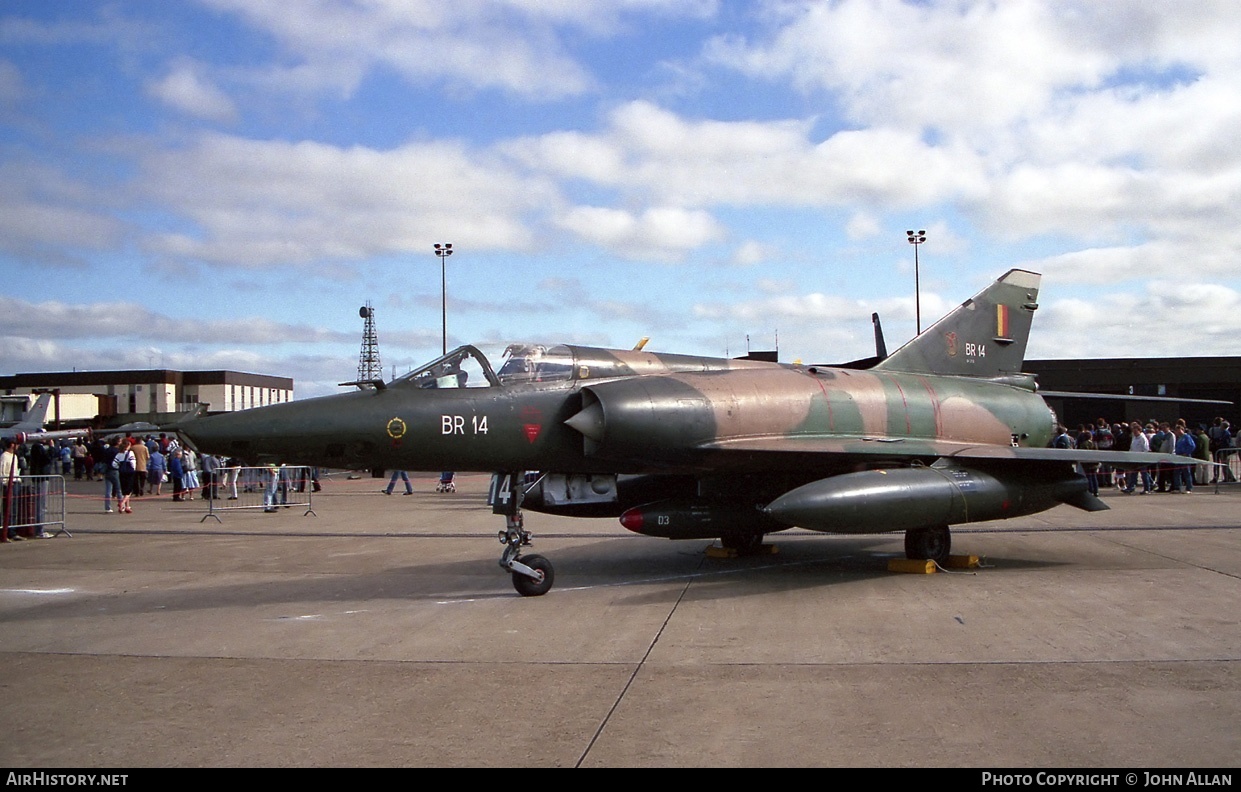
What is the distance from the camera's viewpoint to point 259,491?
26875mm

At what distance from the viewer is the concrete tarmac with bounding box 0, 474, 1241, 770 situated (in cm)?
487

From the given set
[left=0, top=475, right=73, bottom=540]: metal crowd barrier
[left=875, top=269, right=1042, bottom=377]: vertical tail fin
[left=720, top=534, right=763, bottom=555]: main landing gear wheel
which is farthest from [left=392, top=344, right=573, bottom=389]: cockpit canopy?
[left=0, top=475, right=73, bottom=540]: metal crowd barrier

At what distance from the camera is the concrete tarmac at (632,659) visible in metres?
4.87

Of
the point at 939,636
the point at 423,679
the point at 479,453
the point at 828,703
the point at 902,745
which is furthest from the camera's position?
the point at 479,453

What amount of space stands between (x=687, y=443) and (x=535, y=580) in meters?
2.13

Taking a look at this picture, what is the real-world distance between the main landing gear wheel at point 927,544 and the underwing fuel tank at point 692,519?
1.61 metres

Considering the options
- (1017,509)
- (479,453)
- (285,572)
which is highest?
(479,453)

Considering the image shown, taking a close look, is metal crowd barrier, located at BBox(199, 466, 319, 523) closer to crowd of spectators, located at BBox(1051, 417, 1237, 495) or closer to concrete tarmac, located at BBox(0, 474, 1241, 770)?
concrete tarmac, located at BBox(0, 474, 1241, 770)

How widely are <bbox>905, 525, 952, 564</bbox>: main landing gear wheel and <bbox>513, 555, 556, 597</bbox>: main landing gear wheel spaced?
4.38 metres

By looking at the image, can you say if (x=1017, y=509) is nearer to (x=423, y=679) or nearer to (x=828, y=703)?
(x=828, y=703)

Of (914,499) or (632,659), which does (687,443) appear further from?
(632,659)
